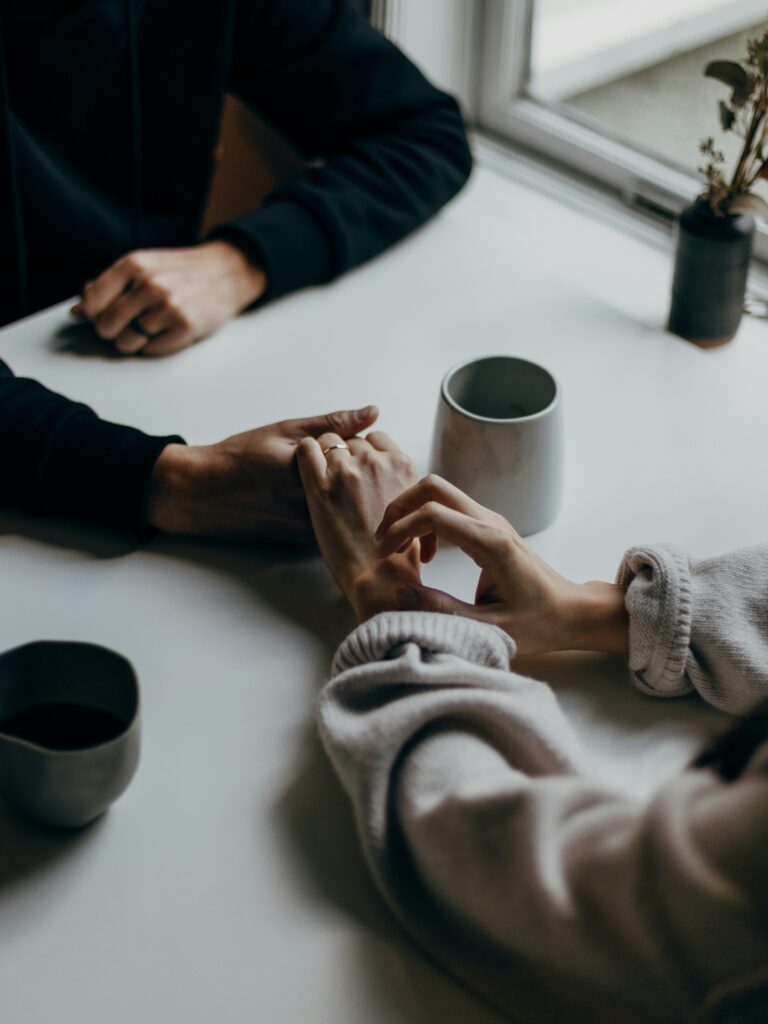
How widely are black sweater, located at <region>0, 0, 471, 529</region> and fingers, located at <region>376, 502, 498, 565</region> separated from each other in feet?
1.49

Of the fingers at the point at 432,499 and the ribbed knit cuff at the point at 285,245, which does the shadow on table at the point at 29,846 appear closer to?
the fingers at the point at 432,499

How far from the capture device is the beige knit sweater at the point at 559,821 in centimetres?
48

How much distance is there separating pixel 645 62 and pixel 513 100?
0.20 metres

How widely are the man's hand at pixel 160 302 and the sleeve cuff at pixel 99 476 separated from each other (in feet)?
0.59

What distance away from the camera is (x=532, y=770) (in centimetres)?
64

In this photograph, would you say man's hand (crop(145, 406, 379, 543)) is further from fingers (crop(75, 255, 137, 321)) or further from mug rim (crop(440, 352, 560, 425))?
fingers (crop(75, 255, 137, 321))

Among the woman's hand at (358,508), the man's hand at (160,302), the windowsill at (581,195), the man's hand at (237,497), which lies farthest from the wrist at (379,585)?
the windowsill at (581,195)

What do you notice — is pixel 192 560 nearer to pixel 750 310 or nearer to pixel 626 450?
pixel 626 450

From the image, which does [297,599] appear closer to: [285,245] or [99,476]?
[99,476]

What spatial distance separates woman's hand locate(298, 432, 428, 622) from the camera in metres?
0.80

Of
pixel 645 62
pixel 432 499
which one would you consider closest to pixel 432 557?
pixel 432 499

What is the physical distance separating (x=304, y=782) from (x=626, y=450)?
0.44m

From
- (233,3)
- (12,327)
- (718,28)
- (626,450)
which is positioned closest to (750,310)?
(626,450)

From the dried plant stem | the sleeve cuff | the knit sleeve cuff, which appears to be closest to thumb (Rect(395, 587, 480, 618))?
the knit sleeve cuff
